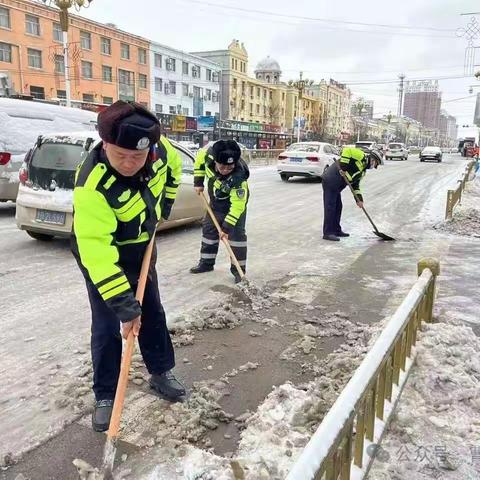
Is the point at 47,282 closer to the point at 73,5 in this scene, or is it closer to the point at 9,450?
the point at 9,450

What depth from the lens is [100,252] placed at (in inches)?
92.4

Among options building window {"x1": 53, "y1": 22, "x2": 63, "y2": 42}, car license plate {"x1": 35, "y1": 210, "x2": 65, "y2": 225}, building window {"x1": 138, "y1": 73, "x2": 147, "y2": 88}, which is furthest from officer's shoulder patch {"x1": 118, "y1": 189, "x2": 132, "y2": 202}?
building window {"x1": 138, "y1": 73, "x2": 147, "y2": 88}

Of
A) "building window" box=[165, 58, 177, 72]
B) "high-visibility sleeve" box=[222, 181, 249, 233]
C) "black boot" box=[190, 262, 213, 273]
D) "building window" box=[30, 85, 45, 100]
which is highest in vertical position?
"building window" box=[165, 58, 177, 72]

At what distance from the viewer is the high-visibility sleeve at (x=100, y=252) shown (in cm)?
234

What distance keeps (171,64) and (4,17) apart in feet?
60.1

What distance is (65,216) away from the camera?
20.3 ft

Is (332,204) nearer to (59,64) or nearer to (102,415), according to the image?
(102,415)

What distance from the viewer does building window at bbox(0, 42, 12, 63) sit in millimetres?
34719

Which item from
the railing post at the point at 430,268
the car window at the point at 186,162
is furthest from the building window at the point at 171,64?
the railing post at the point at 430,268

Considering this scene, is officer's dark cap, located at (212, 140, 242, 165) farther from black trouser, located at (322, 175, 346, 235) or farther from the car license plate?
black trouser, located at (322, 175, 346, 235)

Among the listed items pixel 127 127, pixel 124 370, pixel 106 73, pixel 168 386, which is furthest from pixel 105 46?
pixel 124 370

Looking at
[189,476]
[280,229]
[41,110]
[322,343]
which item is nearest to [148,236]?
[189,476]

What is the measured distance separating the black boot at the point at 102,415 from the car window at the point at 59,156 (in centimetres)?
435

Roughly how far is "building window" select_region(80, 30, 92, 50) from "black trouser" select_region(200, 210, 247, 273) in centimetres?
4011
